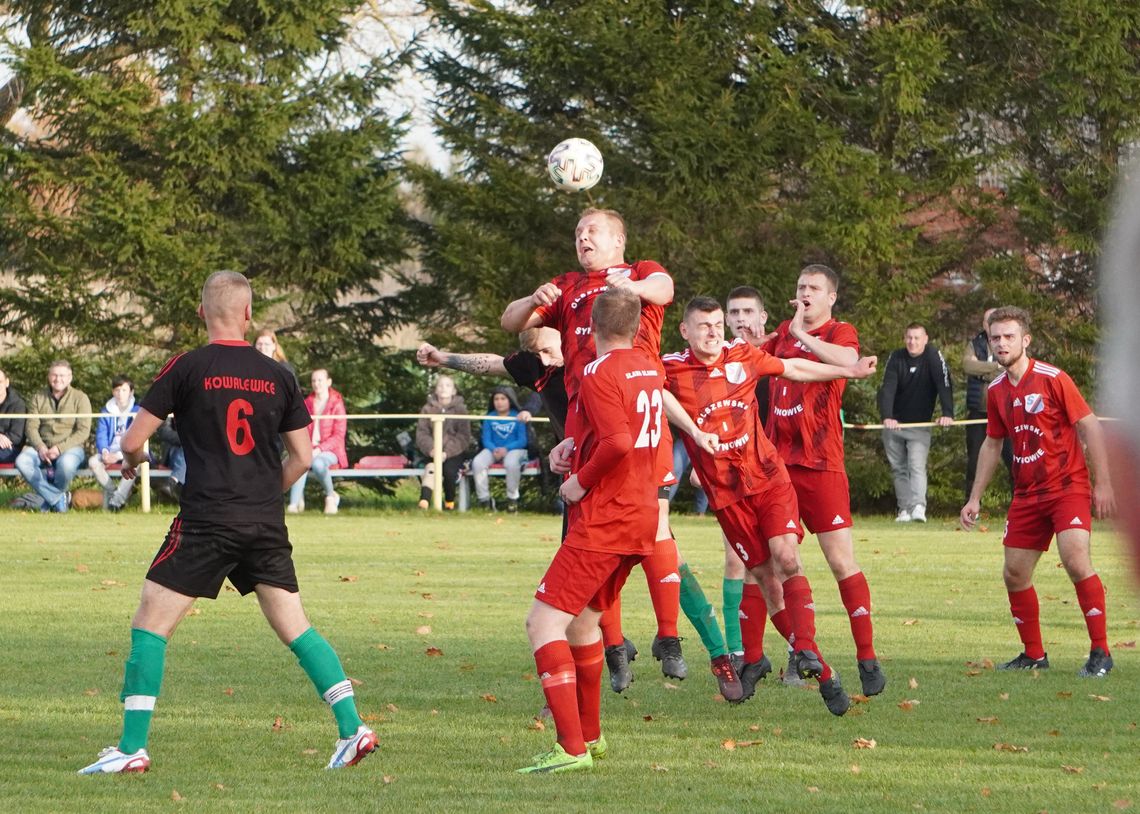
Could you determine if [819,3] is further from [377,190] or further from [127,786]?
→ [127,786]

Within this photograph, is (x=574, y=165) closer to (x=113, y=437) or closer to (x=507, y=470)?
(x=507, y=470)

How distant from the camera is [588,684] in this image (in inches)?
239

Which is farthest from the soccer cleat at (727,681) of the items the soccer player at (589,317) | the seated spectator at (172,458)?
the seated spectator at (172,458)

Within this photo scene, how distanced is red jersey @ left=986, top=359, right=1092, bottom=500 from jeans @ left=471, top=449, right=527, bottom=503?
12077mm

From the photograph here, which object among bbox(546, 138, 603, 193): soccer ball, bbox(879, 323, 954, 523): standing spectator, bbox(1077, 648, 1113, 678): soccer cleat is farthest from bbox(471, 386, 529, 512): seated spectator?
bbox(1077, 648, 1113, 678): soccer cleat

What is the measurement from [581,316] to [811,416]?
62.9 inches

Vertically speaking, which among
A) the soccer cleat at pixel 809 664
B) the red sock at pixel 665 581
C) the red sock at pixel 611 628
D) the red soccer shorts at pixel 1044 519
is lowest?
the soccer cleat at pixel 809 664

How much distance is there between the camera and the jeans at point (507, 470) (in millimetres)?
20297

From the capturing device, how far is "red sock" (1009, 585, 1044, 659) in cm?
850

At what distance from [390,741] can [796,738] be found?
1671 millimetres

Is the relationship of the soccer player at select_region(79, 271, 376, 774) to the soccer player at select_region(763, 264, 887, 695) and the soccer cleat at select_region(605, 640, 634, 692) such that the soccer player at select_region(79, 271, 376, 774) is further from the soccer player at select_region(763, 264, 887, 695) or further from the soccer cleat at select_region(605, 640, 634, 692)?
the soccer player at select_region(763, 264, 887, 695)

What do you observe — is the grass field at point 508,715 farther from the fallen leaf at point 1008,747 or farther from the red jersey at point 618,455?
the red jersey at point 618,455

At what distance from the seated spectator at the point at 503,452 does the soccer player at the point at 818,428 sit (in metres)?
12.2

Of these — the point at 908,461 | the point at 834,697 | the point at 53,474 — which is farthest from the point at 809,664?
the point at 53,474
